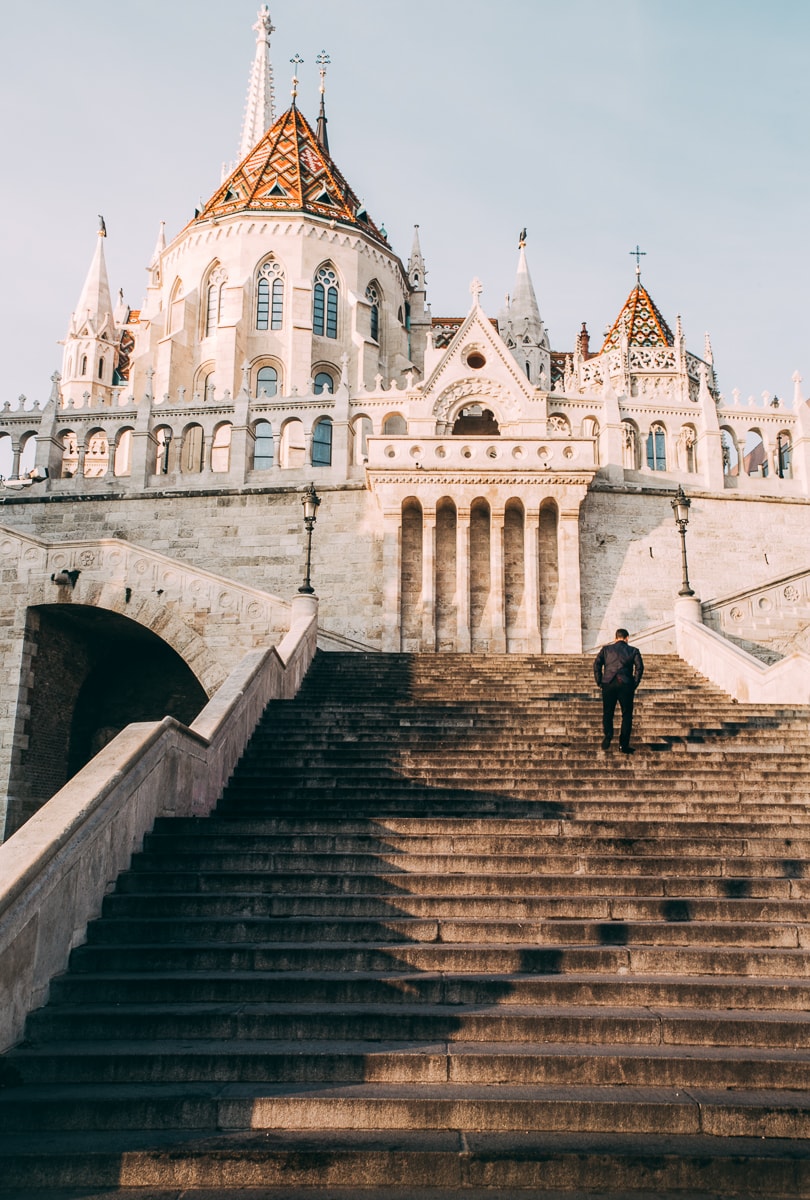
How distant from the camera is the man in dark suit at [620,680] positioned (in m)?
10.7

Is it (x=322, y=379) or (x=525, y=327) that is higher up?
(x=525, y=327)

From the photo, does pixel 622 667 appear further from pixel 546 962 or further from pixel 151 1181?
pixel 151 1181

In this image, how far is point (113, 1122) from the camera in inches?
192

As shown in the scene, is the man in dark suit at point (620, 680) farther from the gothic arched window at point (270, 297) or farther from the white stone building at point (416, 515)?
the gothic arched window at point (270, 297)

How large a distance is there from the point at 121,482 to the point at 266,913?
71.9 feet

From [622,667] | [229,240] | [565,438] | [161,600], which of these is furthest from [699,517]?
[229,240]

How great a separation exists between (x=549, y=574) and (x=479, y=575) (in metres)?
1.64

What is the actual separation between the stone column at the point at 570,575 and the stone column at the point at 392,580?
374 centimetres

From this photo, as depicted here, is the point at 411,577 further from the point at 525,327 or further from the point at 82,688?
the point at 525,327

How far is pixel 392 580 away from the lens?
2381 centimetres

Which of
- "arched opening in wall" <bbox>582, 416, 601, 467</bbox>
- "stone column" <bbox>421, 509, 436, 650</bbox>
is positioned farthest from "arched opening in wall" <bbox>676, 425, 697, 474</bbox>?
"stone column" <bbox>421, 509, 436, 650</bbox>

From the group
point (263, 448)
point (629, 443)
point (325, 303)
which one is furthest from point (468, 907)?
point (325, 303)

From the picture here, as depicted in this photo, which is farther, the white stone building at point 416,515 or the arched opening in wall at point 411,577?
the arched opening in wall at point 411,577

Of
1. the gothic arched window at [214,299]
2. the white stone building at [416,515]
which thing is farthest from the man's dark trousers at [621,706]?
the gothic arched window at [214,299]
